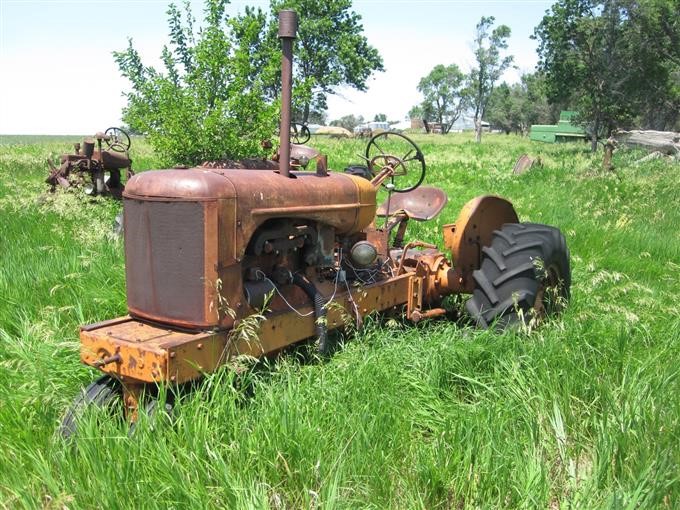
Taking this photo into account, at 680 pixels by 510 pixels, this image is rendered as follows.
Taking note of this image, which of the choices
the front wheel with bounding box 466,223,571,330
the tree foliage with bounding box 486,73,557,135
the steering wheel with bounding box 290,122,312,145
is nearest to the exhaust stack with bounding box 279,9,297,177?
the front wheel with bounding box 466,223,571,330

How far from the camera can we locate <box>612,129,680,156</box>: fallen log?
1978 centimetres

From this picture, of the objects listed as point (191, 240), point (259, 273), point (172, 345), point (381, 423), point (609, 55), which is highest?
point (609, 55)

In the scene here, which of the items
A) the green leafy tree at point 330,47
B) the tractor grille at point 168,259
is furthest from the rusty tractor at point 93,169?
the green leafy tree at point 330,47

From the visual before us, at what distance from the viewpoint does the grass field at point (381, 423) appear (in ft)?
7.48

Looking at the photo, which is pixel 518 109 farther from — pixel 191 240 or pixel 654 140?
pixel 191 240

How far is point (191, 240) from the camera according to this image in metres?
2.91

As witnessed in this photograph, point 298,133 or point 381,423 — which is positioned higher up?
point 298,133

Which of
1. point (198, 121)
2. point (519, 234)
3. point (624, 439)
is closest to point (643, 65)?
point (198, 121)

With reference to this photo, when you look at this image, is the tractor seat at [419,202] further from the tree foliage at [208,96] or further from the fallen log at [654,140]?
the fallen log at [654,140]

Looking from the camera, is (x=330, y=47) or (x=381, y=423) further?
(x=330, y=47)

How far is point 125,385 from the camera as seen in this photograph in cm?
285

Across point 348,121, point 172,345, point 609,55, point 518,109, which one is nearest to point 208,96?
point 172,345

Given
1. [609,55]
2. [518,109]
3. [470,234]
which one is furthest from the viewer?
[518,109]

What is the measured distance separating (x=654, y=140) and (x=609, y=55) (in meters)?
6.63
